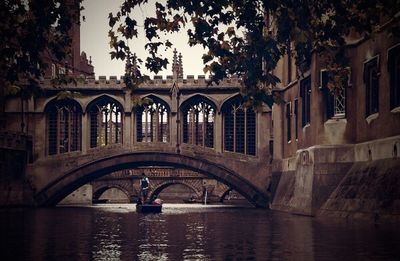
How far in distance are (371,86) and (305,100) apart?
7034 mm

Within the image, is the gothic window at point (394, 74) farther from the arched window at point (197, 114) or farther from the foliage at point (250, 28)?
the arched window at point (197, 114)

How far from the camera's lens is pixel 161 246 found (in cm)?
1711

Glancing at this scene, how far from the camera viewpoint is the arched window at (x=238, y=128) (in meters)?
48.4

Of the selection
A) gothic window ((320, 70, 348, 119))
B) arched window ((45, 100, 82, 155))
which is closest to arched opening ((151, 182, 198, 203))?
arched window ((45, 100, 82, 155))

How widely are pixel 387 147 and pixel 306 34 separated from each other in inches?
560

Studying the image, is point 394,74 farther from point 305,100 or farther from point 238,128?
point 238,128

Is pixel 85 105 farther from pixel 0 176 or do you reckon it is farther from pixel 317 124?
pixel 317 124

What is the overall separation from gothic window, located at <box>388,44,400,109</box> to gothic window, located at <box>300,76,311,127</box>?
332 inches

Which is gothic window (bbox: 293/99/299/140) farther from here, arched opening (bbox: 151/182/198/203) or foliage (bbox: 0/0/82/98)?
arched opening (bbox: 151/182/198/203)

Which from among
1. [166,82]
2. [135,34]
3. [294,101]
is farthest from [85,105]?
[135,34]

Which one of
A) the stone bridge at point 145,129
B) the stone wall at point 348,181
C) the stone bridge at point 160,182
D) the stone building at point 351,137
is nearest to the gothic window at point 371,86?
the stone building at point 351,137

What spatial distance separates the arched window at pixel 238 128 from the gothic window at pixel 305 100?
12674 millimetres

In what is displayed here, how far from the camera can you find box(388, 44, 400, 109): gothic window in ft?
84.4

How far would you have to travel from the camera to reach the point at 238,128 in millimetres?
48906
